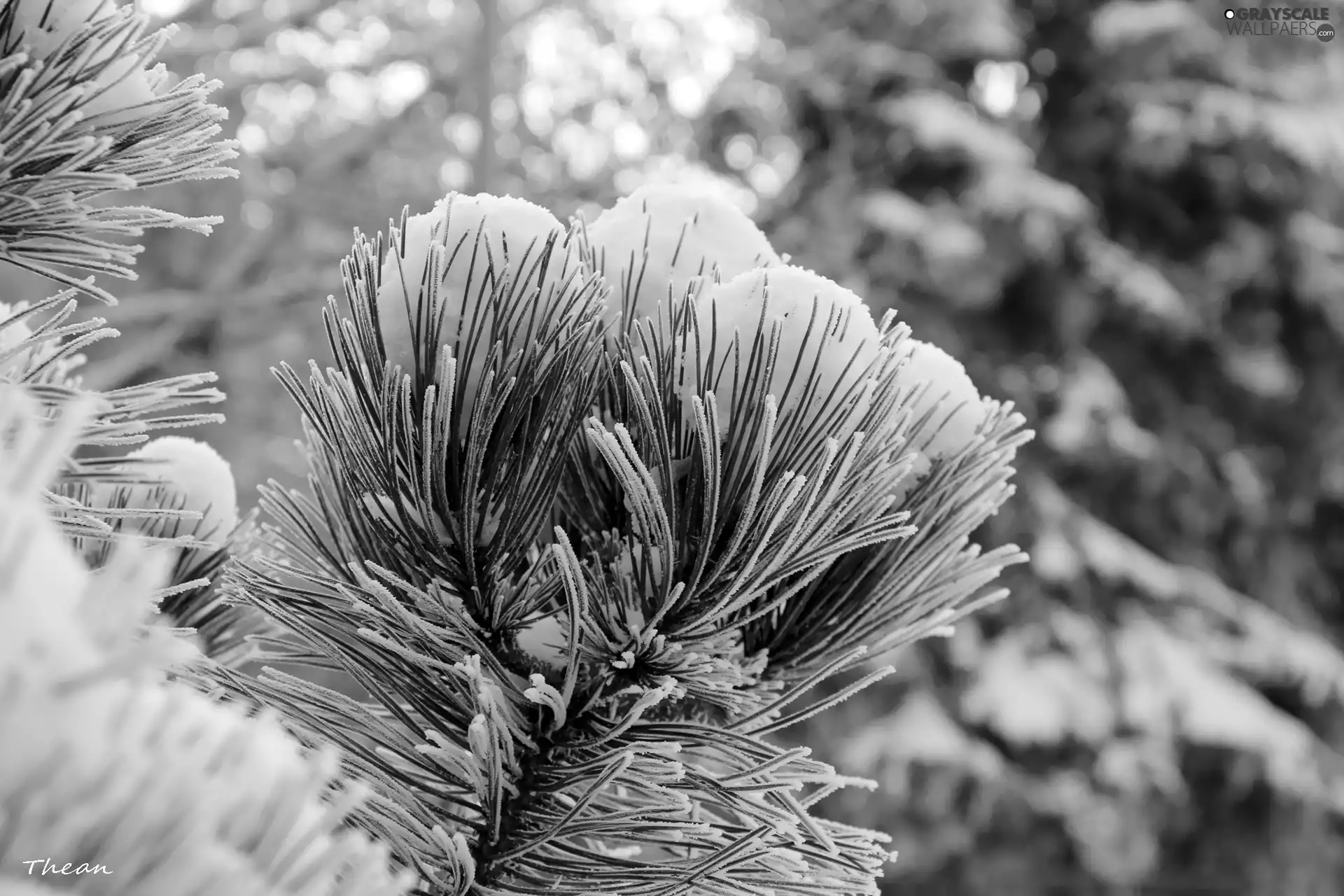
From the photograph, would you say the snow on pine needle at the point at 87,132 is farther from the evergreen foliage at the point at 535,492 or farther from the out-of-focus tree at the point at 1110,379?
the out-of-focus tree at the point at 1110,379

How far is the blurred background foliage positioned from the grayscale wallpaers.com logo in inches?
9.4

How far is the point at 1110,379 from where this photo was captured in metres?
5.77

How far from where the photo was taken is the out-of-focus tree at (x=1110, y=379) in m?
5.30

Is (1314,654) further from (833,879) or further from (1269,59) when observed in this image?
(833,879)

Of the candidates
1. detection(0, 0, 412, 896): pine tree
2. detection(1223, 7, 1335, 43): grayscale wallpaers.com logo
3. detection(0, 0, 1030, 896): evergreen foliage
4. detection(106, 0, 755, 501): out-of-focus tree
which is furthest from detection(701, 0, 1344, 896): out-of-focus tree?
detection(0, 0, 412, 896): pine tree

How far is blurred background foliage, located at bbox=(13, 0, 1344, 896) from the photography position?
5262 mm

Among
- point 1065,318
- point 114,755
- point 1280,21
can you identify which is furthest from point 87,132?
point 1280,21

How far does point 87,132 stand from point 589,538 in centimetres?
37

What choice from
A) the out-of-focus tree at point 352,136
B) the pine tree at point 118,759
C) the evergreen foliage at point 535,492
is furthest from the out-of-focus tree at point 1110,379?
the pine tree at point 118,759

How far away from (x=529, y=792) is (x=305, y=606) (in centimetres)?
18

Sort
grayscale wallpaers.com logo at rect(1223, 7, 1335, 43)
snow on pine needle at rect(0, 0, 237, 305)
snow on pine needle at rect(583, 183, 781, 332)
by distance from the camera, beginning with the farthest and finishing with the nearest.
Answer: grayscale wallpaers.com logo at rect(1223, 7, 1335, 43), snow on pine needle at rect(583, 183, 781, 332), snow on pine needle at rect(0, 0, 237, 305)

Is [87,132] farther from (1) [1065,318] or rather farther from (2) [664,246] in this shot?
(1) [1065,318]

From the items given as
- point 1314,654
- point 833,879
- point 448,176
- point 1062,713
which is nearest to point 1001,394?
point 1062,713

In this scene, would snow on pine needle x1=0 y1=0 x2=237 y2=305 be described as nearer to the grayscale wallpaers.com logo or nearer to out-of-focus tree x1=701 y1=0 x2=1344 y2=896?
out-of-focus tree x1=701 y1=0 x2=1344 y2=896
